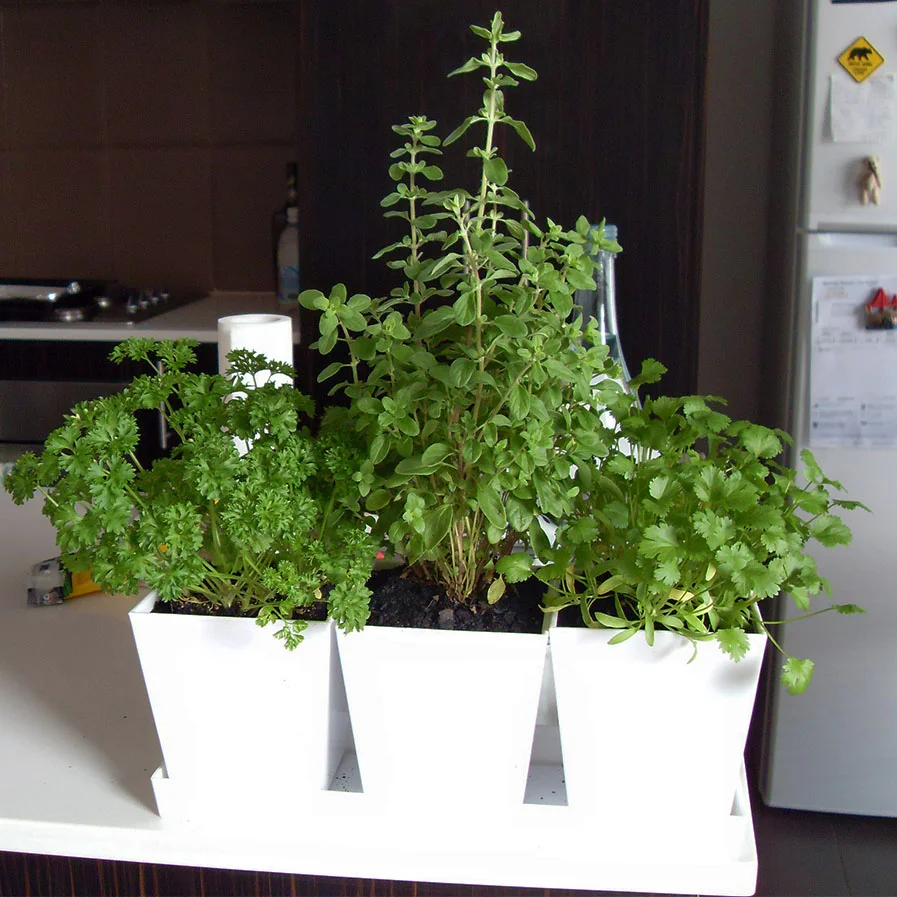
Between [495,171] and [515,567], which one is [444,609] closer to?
[515,567]

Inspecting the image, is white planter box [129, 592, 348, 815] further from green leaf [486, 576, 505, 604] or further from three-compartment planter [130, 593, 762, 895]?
green leaf [486, 576, 505, 604]

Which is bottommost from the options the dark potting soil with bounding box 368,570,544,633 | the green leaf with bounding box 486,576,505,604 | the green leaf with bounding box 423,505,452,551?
the dark potting soil with bounding box 368,570,544,633

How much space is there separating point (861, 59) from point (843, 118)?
0.11 m

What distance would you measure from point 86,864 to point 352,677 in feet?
0.96

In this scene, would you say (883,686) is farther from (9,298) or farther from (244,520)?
(9,298)

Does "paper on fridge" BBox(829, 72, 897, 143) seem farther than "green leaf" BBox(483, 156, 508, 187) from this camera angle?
Yes

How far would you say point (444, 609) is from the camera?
76 cm

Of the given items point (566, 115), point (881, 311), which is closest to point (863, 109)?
point (881, 311)

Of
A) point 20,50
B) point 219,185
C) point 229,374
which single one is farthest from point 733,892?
point 20,50

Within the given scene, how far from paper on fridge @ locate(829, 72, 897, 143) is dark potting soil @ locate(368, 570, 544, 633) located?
1515mm

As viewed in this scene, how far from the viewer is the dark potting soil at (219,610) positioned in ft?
2.45

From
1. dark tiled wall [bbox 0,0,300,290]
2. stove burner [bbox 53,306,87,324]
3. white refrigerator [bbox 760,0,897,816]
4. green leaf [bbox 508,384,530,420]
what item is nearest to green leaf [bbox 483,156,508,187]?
green leaf [bbox 508,384,530,420]

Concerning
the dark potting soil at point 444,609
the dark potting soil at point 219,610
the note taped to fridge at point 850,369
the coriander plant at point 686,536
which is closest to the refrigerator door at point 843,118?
the note taped to fridge at point 850,369

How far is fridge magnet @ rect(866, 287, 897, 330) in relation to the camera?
2.02m
